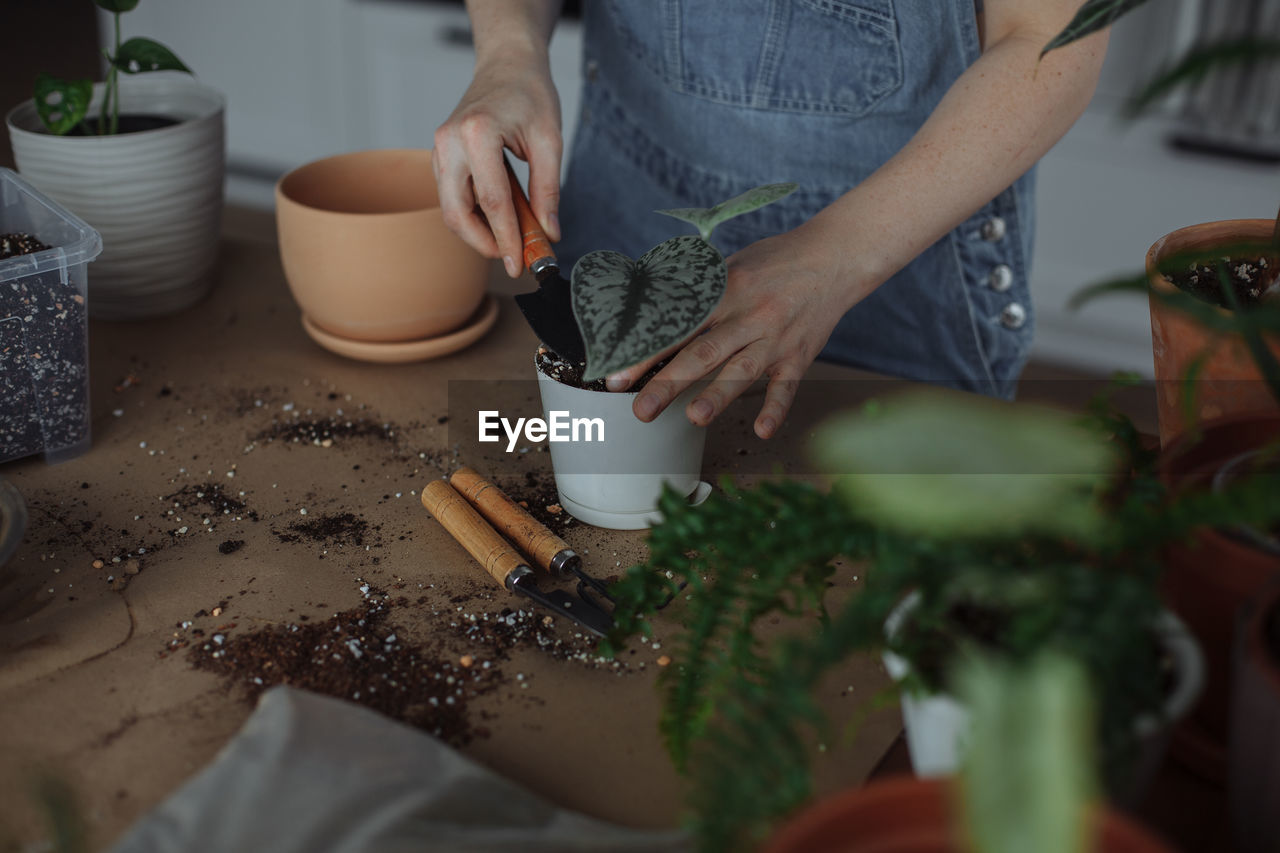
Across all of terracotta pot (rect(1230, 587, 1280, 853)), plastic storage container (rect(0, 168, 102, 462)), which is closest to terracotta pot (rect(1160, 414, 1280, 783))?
terracotta pot (rect(1230, 587, 1280, 853))

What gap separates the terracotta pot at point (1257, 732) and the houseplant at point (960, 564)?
0.04m

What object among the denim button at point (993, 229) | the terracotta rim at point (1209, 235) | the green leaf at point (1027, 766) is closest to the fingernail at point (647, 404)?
the terracotta rim at point (1209, 235)

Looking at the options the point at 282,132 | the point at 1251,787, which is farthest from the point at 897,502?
the point at 282,132

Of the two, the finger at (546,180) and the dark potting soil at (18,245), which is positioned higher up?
the finger at (546,180)

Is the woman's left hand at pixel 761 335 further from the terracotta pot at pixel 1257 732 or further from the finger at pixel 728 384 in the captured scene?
the terracotta pot at pixel 1257 732

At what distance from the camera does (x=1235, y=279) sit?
713mm

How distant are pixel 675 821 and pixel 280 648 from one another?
29cm

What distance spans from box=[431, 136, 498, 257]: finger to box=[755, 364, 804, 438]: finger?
30 centimetres

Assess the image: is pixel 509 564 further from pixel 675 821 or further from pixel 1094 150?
pixel 1094 150

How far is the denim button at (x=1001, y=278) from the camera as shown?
112cm

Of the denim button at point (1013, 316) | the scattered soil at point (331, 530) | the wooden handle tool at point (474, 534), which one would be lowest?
the scattered soil at point (331, 530)

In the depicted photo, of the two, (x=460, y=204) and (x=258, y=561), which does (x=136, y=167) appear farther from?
(x=258, y=561)

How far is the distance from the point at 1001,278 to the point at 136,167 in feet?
3.02

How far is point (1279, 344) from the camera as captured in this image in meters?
0.54
